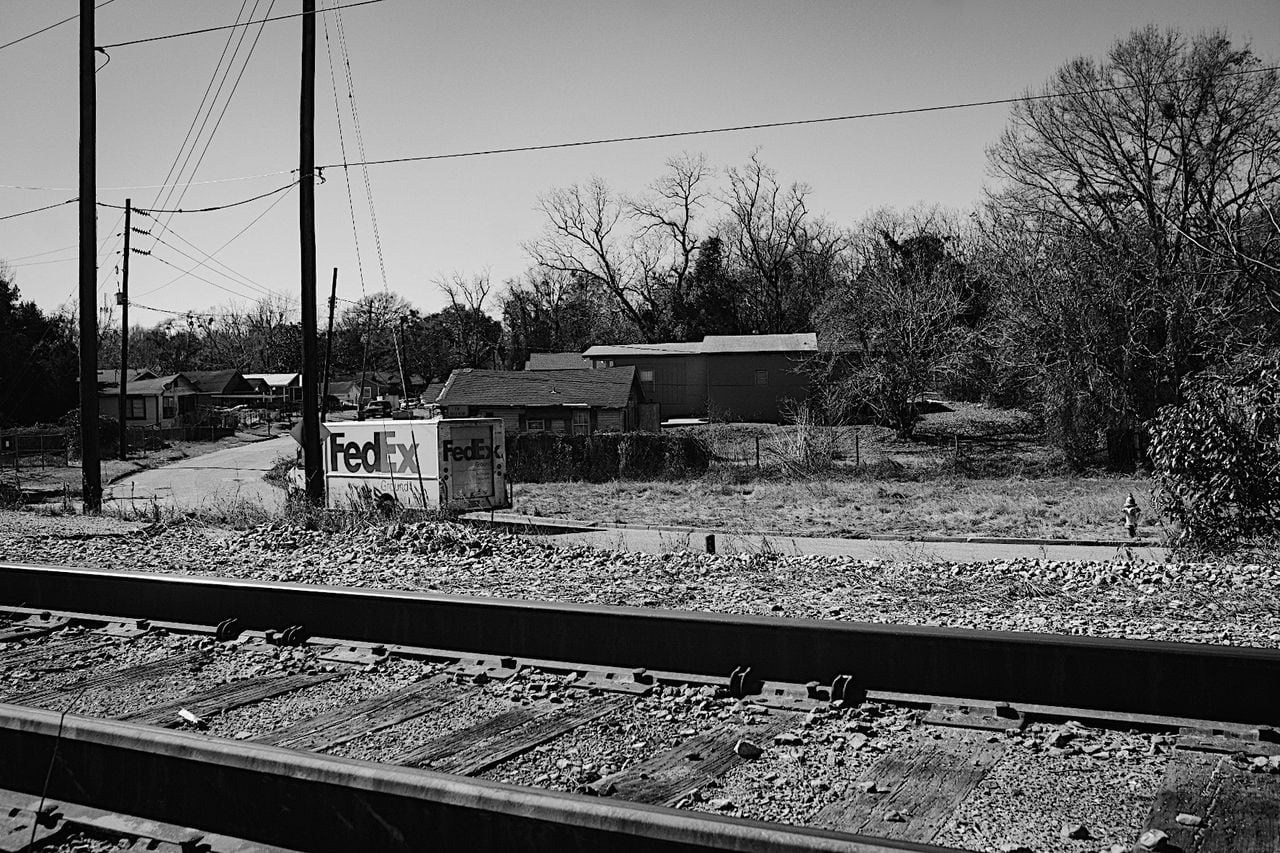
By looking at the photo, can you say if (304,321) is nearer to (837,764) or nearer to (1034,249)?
(837,764)

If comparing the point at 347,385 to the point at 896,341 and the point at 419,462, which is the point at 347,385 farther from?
the point at 419,462

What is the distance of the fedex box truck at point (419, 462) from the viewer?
75.0ft

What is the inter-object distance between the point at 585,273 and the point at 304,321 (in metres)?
65.9

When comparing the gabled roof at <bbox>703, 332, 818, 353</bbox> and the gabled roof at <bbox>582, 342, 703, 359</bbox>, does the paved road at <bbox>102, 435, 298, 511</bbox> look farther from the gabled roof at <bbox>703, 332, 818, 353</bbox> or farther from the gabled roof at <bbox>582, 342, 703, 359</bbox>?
the gabled roof at <bbox>703, 332, 818, 353</bbox>

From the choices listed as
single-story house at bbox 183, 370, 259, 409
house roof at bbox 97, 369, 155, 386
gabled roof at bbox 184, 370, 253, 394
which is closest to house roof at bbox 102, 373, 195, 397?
house roof at bbox 97, 369, 155, 386

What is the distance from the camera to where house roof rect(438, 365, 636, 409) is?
5378 cm

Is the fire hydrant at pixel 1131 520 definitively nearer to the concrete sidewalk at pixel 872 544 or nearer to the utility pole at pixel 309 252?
the concrete sidewalk at pixel 872 544

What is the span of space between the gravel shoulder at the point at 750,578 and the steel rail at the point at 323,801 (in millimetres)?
4663

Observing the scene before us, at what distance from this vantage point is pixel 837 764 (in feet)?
15.5

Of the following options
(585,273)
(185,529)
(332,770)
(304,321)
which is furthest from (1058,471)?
(585,273)

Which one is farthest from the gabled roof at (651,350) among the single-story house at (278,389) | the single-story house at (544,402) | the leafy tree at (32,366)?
the single-story house at (278,389)

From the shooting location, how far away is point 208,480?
148 ft

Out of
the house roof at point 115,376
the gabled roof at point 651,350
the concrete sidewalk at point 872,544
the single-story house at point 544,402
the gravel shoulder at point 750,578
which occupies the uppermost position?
the gabled roof at point 651,350

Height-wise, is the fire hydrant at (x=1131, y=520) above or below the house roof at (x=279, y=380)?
below
